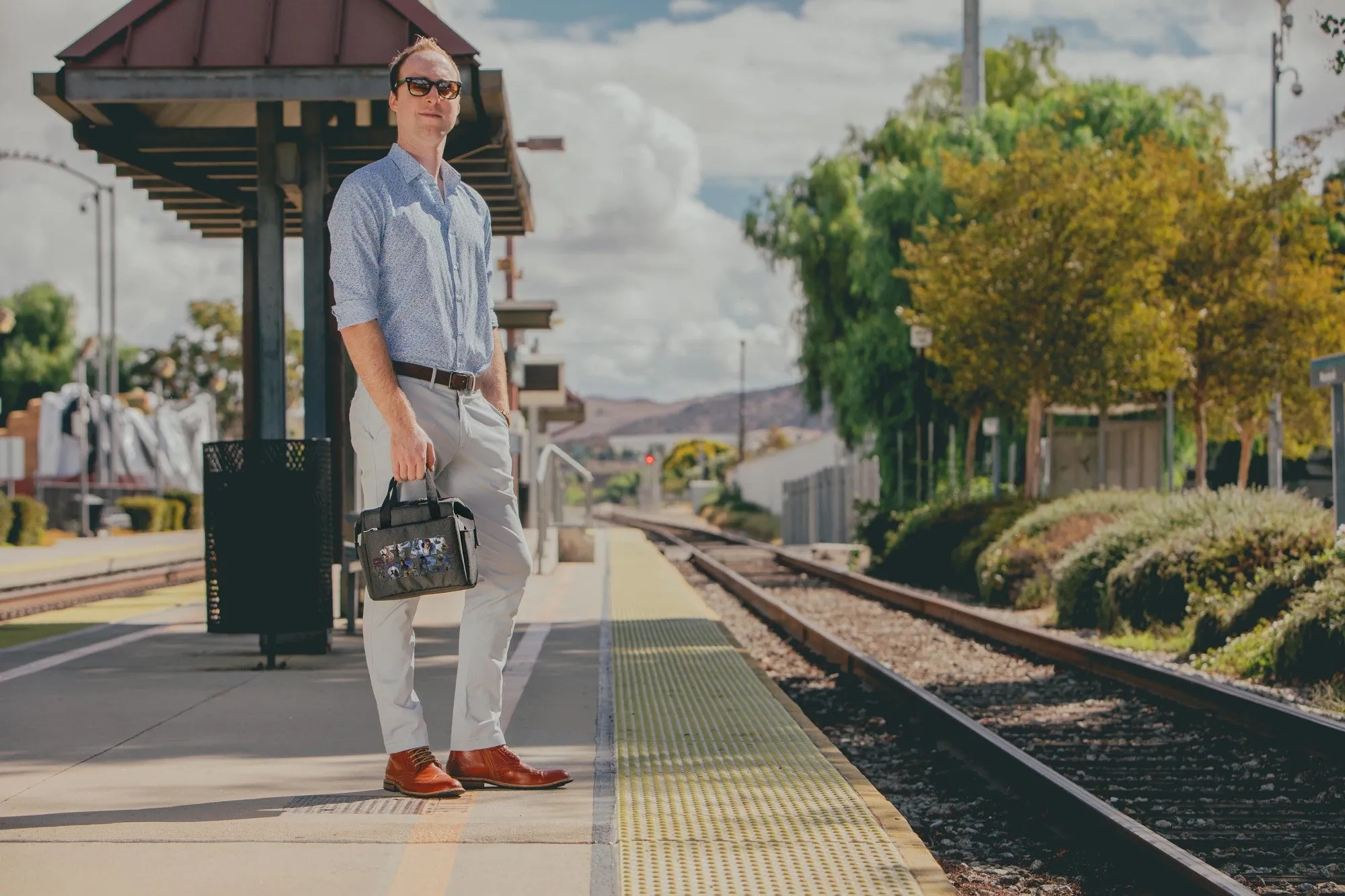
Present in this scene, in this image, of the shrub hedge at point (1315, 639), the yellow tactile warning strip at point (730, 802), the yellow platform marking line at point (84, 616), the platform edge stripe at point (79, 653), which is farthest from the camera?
the yellow platform marking line at point (84, 616)

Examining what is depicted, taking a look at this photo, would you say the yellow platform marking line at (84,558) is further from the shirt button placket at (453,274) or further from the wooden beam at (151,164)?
the shirt button placket at (453,274)

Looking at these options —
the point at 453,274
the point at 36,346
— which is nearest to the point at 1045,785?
the point at 453,274

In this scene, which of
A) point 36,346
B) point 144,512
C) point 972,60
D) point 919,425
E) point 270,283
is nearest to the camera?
point 270,283

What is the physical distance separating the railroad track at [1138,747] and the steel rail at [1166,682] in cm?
1

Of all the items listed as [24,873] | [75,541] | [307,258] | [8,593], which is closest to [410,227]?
[24,873]

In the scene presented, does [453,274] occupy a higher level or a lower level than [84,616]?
higher

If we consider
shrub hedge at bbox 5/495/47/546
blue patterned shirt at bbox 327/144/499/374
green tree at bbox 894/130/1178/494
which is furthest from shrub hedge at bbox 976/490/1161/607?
shrub hedge at bbox 5/495/47/546

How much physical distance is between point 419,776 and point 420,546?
0.80 meters

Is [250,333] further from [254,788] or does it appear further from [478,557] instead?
[478,557]

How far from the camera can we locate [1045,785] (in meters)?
6.50

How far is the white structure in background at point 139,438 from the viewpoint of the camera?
48.0 m

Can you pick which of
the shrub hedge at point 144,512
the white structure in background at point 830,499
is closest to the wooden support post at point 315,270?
the white structure in background at point 830,499

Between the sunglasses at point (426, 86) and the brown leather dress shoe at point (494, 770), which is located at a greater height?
the sunglasses at point (426, 86)

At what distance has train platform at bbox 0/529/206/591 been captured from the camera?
19.6m
